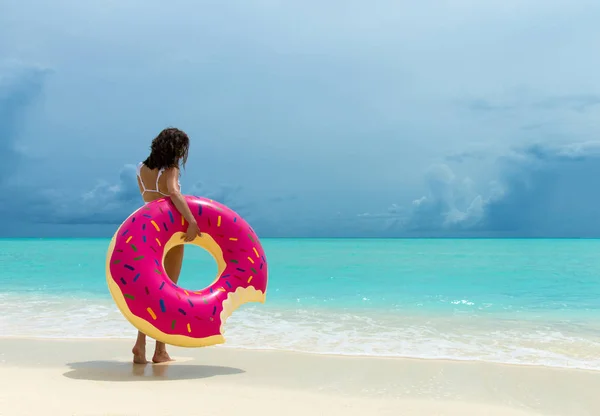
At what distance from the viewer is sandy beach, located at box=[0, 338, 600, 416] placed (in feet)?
9.33

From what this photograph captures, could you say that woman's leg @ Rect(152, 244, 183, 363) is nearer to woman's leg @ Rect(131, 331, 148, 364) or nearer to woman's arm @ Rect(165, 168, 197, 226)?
woman's leg @ Rect(131, 331, 148, 364)

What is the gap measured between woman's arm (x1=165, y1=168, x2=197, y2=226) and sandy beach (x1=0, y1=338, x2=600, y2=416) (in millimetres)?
970

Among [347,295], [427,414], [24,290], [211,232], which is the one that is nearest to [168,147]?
[211,232]

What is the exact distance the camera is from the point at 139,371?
3.63 metres

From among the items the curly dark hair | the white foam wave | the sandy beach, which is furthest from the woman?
the white foam wave

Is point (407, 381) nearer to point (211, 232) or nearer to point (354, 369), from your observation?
point (354, 369)

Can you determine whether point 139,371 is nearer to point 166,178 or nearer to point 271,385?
point 271,385

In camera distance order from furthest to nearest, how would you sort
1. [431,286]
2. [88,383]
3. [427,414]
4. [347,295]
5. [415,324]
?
[431,286]
[347,295]
[415,324]
[88,383]
[427,414]

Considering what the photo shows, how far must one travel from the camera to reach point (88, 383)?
3.26 metres

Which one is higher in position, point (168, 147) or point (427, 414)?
point (168, 147)

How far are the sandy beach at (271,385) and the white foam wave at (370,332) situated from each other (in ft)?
1.90

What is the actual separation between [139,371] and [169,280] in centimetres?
60

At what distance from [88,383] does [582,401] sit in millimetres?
2801

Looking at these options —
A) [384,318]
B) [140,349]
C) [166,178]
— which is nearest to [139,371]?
[140,349]
